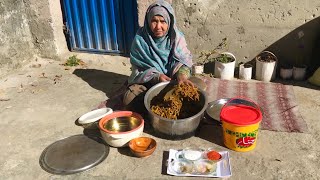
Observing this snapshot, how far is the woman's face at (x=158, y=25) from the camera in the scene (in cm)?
416

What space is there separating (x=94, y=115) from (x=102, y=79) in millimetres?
1292

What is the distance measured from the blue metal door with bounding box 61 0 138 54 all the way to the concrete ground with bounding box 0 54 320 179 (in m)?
0.42

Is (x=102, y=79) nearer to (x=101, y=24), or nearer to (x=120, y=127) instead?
(x=101, y=24)

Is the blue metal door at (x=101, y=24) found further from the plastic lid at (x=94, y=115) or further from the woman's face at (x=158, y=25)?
the plastic lid at (x=94, y=115)

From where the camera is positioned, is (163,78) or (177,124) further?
(163,78)

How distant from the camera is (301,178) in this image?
10.9ft

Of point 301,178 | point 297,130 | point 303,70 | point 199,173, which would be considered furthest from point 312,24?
point 199,173

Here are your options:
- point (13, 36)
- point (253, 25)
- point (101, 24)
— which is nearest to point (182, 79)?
point (253, 25)

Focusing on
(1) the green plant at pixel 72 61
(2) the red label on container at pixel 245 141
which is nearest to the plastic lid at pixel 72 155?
(2) the red label on container at pixel 245 141

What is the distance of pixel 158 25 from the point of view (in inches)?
164

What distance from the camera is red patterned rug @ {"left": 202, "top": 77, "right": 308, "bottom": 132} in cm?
410

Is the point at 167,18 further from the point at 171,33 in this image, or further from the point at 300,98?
the point at 300,98

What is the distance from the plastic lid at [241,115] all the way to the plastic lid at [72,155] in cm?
131

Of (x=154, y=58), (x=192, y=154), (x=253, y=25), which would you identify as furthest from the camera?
(x=253, y=25)
